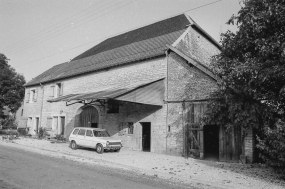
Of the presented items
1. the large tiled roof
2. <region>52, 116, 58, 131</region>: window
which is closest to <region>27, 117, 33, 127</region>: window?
<region>52, 116, 58, 131</region>: window

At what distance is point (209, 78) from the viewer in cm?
1307

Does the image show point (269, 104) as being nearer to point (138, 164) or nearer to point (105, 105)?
point (138, 164)

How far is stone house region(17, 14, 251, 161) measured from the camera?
13508 millimetres

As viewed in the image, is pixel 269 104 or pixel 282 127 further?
pixel 269 104

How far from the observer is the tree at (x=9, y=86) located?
30.4 m

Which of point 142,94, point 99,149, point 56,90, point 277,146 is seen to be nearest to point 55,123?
point 56,90

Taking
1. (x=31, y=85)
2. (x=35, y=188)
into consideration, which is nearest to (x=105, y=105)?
(x=35, y=188)

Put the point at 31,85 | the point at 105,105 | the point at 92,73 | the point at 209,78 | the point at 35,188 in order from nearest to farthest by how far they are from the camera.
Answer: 1. the point at 35,188
2. the point at 209,78
3. the point at 105,105
4. the point at 92,73
5. the point at 31,85

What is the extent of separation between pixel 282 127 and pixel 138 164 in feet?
20.0

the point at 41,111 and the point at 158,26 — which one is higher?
Result: the point at 158,26

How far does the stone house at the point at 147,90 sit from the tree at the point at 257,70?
261cm

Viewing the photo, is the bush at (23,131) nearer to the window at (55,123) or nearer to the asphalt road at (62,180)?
the window at (55,123)

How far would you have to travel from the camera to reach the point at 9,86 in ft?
103

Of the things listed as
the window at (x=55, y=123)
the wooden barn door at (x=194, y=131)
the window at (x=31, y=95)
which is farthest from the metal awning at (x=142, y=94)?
the window at (x=31, y=95)
